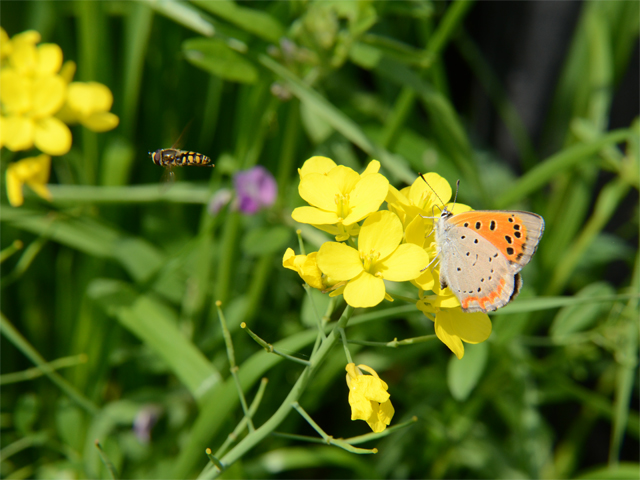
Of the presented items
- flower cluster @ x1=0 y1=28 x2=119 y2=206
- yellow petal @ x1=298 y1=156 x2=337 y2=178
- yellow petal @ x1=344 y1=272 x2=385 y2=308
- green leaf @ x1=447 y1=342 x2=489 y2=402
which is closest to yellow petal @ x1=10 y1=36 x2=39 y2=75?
flower cluster @ x1=0 y1=28 x2=119 y2=206

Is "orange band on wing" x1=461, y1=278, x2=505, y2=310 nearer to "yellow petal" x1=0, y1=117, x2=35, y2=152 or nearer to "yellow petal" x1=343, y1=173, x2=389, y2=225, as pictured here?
"yellow petal" x1=343, y1=173, x2=389, y2=225

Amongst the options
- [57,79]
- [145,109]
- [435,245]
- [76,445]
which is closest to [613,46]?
[435,245]

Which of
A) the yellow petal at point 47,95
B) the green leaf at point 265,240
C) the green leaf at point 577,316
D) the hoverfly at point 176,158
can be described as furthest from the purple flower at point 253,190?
the green leaf at point 577,316

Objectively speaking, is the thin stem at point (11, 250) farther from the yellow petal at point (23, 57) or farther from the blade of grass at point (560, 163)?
the blade of grass at point (560, 163)

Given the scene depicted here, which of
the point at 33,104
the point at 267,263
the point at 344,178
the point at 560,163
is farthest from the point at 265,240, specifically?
the point at 560,163

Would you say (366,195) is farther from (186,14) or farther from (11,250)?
(11,250)

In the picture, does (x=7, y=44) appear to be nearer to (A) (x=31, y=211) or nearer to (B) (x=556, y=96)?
(A) (x=31, y=211)
